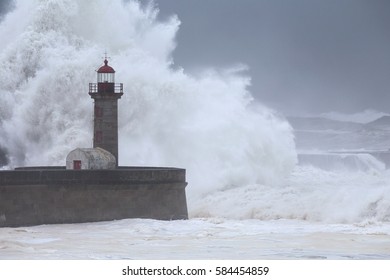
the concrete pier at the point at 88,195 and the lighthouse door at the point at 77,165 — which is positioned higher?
the lighthouse door at the point at 77,165

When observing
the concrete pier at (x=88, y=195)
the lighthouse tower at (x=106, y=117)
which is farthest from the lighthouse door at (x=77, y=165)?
the concrete pier at (x=88, y=195)

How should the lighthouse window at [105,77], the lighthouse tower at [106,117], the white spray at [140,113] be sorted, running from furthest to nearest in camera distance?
the white spray at [140,113] → the lighthouse window at [105,77] → the lighthouse tower at [106,117]

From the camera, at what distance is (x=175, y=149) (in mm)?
22562

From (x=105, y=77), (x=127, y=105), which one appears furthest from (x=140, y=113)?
(x=105, y=77)

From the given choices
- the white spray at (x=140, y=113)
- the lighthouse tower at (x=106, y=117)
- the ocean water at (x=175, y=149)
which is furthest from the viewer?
the white spray at (x=140, y=113)

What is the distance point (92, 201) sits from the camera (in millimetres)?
16109

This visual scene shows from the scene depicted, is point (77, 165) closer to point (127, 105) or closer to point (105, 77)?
point (105, 77)

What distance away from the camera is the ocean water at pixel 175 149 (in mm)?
14867

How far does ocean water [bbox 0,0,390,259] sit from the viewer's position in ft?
48.8

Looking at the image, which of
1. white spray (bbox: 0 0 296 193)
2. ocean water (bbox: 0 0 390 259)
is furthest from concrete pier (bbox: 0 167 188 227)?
white spray (bbox: 0 0 296 193)

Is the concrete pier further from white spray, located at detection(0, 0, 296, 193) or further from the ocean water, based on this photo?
white spray, located at detection(0, 0, 296, 193)

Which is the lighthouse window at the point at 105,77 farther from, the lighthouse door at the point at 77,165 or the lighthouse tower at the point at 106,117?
the lighthouse door at the point at 77,165

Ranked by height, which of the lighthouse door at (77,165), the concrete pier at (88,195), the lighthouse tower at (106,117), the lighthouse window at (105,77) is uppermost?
the lighthouse window at (105,77)
